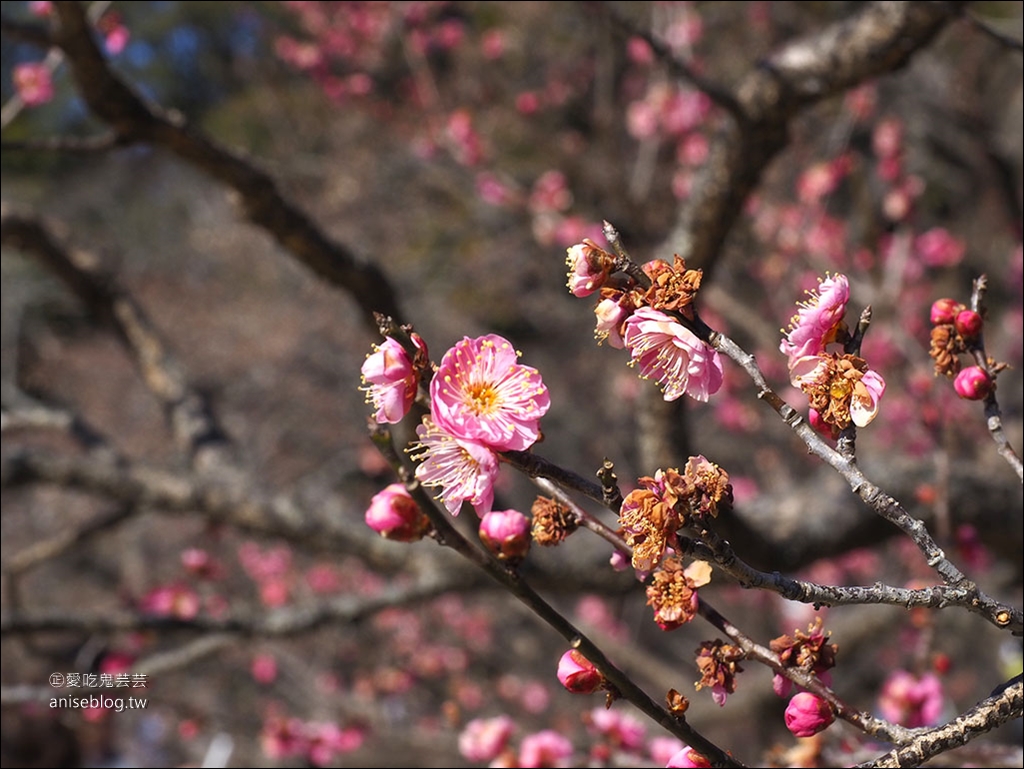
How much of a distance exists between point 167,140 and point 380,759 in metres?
2.09

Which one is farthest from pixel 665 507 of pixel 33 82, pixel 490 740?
pixel 33 82

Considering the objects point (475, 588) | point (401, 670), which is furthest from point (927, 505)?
point (401, 670)

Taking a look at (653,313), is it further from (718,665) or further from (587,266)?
(718,665)

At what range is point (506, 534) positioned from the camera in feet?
3.19

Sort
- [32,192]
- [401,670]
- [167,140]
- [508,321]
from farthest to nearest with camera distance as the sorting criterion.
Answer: [32,192], [508,321], [401,670], [167,140]

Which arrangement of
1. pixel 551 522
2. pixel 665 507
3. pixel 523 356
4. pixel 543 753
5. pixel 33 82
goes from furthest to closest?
pixel 523 356, pixel 33 82, pixel 543 753, pixel 551 522, pixel 665 507

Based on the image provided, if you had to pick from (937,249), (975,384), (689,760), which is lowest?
(689,760)

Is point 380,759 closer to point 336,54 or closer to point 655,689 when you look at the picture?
point 655,689

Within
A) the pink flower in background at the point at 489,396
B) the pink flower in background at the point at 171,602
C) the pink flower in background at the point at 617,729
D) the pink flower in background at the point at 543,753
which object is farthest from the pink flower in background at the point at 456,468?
the pink flower in background at the point at 171,602

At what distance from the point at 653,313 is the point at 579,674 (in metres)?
0.40

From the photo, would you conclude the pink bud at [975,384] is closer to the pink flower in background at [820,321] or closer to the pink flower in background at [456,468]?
the pink flower in background at [820,321]

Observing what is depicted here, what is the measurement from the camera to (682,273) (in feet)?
3.04

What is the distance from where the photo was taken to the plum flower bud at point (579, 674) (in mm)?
977

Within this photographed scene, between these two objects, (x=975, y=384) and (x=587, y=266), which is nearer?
(x=587, y=266)
